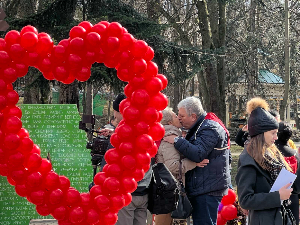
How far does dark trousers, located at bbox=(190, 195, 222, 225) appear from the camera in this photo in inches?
190

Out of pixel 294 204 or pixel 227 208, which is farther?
pixel 227 208

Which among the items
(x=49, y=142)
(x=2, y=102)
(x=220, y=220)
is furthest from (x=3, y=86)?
(x=220, y=220)

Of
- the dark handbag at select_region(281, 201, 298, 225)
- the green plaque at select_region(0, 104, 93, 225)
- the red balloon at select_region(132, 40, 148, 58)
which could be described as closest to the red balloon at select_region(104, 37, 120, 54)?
the red balloon at select_region(132, 40, 148, 58)

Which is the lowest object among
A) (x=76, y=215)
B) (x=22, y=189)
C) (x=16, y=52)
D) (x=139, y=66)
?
(x=76, y=215)

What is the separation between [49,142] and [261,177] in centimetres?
343

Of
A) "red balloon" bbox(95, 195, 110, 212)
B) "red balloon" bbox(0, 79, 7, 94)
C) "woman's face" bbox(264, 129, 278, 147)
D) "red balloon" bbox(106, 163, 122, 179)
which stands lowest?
"red balloon" bbox(95, 195, 110, 212)

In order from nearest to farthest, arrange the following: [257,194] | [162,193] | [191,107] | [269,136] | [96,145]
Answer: [257,194] < [269,136] < [162,193] < [191,107] < [96,145]

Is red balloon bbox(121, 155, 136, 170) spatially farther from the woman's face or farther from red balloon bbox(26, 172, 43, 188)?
the woman's face

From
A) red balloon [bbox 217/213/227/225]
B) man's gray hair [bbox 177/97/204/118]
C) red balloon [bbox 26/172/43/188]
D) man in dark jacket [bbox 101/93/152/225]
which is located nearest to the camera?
red balloon [bbox 26/172/43/188]

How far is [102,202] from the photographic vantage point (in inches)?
148

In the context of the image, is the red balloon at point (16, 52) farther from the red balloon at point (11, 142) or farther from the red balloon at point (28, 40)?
the red balloon at point (11, 142)

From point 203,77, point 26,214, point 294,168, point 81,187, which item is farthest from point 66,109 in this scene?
point 203,77

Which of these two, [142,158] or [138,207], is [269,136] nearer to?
[142,158]

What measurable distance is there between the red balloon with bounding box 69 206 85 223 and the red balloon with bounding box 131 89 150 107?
988 mm
